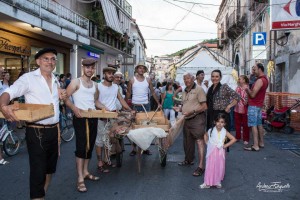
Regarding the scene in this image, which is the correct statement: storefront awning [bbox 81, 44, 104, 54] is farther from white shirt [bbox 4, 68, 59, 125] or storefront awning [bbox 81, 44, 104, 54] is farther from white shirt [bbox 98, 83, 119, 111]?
white shirt [bbox 4, 68, 59, 125]

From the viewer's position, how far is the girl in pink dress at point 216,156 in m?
5.20

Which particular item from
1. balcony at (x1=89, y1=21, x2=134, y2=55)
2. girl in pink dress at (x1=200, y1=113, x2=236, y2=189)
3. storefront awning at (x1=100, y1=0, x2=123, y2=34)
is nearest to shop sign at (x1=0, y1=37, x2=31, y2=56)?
balcony at (x1=89, y1=21, x2=134, y2=55)

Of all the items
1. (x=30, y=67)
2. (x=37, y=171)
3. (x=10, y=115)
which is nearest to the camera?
(x=10, y=115)

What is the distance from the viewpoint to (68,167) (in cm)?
647

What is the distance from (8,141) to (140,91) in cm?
311

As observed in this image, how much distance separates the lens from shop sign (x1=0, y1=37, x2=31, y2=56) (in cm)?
1360

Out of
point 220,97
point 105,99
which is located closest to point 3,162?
point 105,99

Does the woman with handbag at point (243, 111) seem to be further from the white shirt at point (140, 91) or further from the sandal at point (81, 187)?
the sandal at point (81, 187)

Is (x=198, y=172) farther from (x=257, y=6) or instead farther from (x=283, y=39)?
(x=257, y=6)

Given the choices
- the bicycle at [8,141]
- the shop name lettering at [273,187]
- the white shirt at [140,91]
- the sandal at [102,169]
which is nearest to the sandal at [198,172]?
the shop name lettering at [273,187]

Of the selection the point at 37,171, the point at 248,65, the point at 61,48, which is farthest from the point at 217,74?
the point at 248,65

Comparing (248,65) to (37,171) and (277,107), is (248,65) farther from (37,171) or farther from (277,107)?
(37,171)

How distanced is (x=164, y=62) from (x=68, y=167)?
128m

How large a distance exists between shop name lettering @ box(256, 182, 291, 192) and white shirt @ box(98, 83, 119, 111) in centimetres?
292
